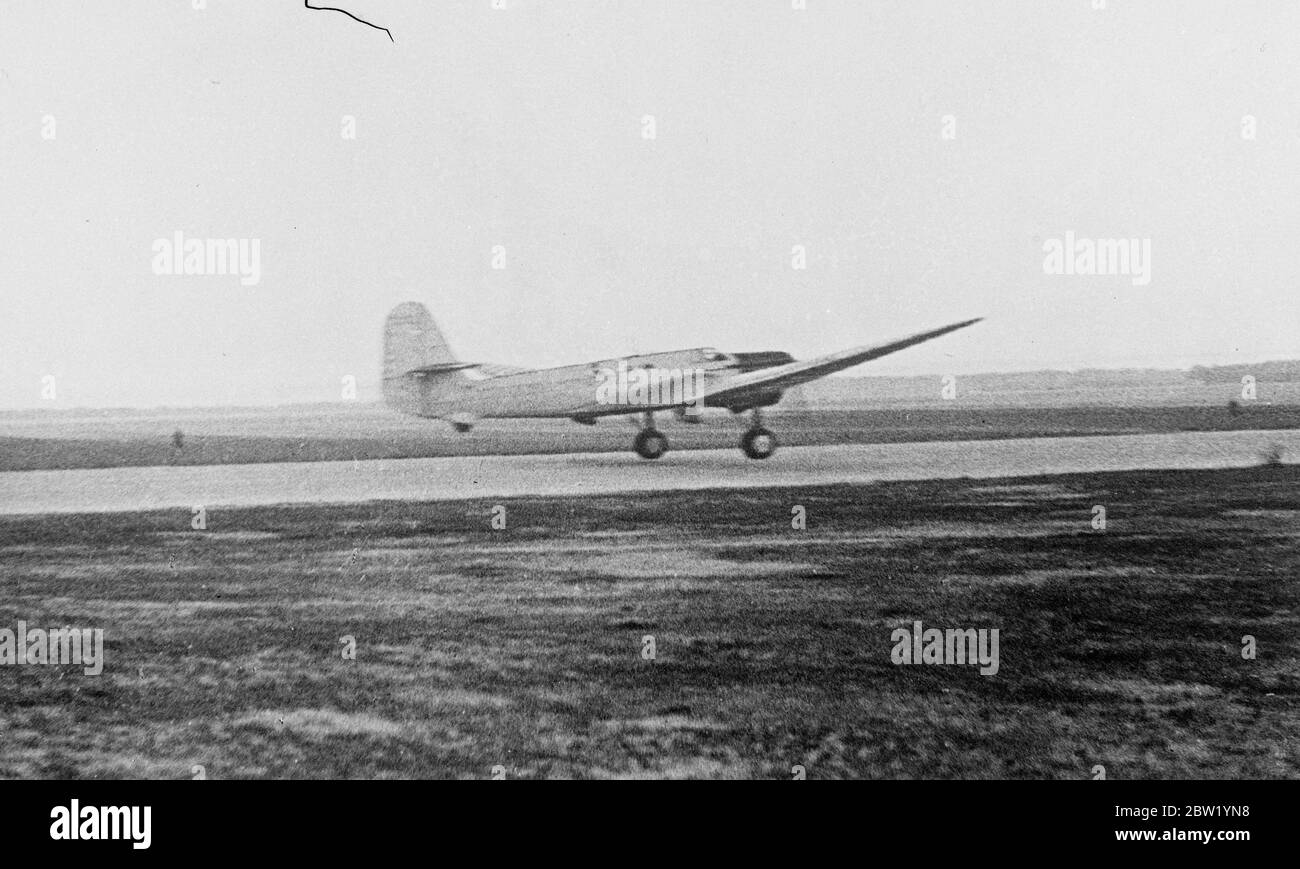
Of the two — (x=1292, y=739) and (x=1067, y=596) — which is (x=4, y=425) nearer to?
(x=1067, y=596)

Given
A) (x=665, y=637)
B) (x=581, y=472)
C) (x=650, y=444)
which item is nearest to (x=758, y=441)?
(x=650, y=444)

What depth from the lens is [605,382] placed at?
9500 mm

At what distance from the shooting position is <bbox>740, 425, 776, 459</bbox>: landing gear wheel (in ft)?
32.2

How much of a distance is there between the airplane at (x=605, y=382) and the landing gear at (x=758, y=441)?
0.04ft

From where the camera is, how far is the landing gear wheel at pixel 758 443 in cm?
981

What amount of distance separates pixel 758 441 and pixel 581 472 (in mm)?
2193

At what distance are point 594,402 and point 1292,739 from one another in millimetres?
7026

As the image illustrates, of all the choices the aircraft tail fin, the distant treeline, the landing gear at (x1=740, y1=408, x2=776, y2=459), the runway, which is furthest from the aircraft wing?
the distant treeline

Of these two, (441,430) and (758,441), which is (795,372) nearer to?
(758,441)

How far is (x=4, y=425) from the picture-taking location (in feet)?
27.6

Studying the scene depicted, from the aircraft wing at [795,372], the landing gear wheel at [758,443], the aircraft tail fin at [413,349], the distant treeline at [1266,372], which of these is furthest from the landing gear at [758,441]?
the distant treeline at [1266,372]

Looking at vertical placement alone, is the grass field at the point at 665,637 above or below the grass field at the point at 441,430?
below

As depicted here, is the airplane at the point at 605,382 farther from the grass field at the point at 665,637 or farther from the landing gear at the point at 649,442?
the grass field at the point at 665,637
